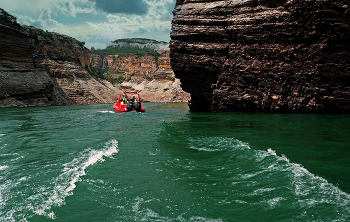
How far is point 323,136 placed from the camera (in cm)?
1048

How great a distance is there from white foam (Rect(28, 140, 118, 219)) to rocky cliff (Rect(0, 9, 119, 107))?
38875mm

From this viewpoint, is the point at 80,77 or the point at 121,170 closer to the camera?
the point at 121,170

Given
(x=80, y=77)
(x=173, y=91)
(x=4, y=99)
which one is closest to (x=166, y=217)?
(x=4, y=99)

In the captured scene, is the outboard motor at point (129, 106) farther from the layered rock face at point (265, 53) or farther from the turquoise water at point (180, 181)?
the turquoise water at point (180, 181)

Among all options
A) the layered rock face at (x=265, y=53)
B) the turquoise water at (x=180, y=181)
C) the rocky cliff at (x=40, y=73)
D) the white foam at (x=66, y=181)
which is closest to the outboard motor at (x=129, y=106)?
the layered rock face at (x=265, y=53)

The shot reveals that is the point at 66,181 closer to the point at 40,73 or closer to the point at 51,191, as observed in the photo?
the point at 51,191

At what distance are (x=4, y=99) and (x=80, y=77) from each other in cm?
2568

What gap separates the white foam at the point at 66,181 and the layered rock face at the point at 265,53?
55.4 ft

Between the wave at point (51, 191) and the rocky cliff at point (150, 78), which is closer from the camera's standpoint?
the wave at point (51, 191)

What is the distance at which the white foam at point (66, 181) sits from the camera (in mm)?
4699

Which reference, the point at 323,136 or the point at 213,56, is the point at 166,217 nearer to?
the point at 323,136

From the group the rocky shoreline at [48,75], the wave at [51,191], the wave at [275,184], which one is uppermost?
the rocky shoreline at [48,75]

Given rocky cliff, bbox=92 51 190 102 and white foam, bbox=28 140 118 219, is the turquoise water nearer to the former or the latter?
white foam, bbox=28 140 118 219

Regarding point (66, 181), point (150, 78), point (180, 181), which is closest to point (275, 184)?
point (180, 181)
